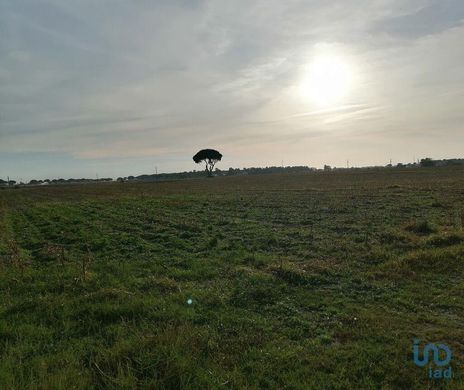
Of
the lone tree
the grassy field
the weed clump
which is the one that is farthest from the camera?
the lone tree

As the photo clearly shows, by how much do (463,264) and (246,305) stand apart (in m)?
6.13

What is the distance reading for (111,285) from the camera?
8812 millimetres

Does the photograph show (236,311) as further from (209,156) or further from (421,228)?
(209,156)

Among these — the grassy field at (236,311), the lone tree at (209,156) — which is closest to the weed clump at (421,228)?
the grassy field at (236,311)

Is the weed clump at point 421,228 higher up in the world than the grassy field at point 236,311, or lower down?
higher up

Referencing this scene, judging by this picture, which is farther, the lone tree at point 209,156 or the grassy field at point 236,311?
the lone tree at point 209,156

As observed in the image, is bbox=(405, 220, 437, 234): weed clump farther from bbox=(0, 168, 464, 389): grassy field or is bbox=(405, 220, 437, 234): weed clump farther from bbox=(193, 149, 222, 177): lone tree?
bbox=(193, 149, 222, 177): lone tree

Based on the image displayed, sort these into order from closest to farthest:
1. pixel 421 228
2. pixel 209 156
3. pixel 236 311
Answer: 1. pixel 236 311
2. pixel 421 228
3. pixel 209 156

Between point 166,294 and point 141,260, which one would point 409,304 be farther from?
point 141,260

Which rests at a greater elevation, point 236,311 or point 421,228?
point 421,228

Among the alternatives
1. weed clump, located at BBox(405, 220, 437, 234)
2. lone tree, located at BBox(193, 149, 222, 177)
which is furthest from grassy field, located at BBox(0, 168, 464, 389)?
lone tree, located at BBox(193, 149, 222, 177)

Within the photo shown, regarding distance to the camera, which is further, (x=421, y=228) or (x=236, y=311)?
(x=421, y=228)

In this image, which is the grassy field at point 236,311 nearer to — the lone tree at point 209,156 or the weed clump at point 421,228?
the weed clump at point 421,228

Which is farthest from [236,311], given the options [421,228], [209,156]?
[209,156]
